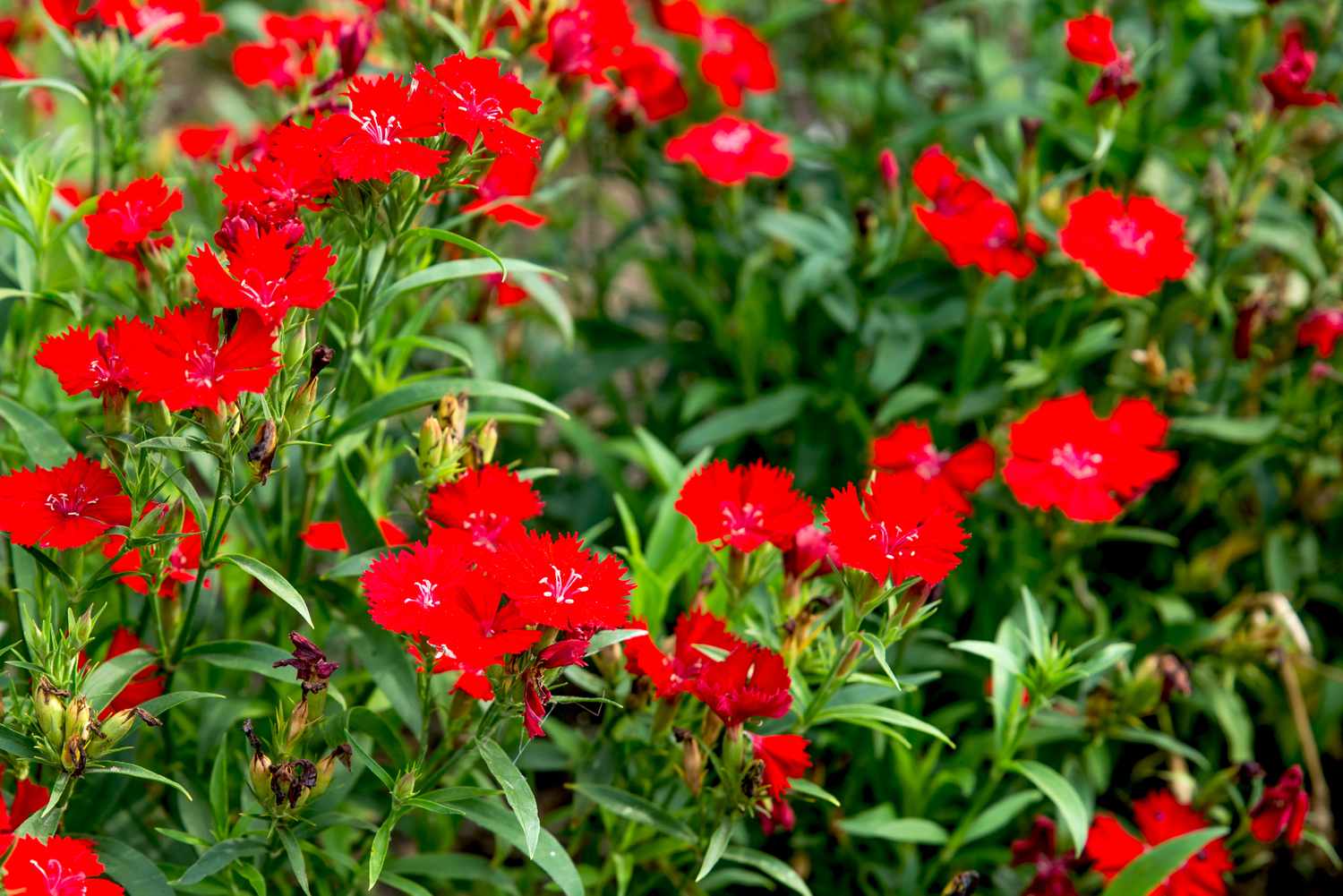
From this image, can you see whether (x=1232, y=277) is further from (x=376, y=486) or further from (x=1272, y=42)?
(x=376, y=486)

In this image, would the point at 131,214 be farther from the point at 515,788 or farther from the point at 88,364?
the point at 515,788

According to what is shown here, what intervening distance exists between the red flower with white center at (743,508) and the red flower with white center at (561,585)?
17cm

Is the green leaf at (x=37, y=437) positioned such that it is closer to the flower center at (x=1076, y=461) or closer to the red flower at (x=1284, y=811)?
the flower center at (x=1076, y=461)

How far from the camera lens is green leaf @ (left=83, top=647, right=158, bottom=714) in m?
1.42

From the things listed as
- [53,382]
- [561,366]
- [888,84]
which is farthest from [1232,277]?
[53,382]

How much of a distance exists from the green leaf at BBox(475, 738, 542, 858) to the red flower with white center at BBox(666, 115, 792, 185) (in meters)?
1.28

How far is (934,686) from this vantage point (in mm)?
2336

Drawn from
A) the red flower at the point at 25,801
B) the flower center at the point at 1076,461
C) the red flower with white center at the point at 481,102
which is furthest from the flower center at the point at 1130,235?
the red flower at the point at 25,801

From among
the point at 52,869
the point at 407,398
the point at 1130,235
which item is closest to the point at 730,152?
the point at 1130,235

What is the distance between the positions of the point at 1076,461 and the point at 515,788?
95cm

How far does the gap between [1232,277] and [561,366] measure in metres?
1.32

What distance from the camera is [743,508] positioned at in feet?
5.08

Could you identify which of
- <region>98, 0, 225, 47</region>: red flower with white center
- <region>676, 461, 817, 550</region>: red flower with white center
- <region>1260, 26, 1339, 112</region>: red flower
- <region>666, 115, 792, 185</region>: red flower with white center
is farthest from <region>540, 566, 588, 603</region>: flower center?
<region>1260, 26, 1339, 112</region>: red flower

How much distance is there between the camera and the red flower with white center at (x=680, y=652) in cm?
151
